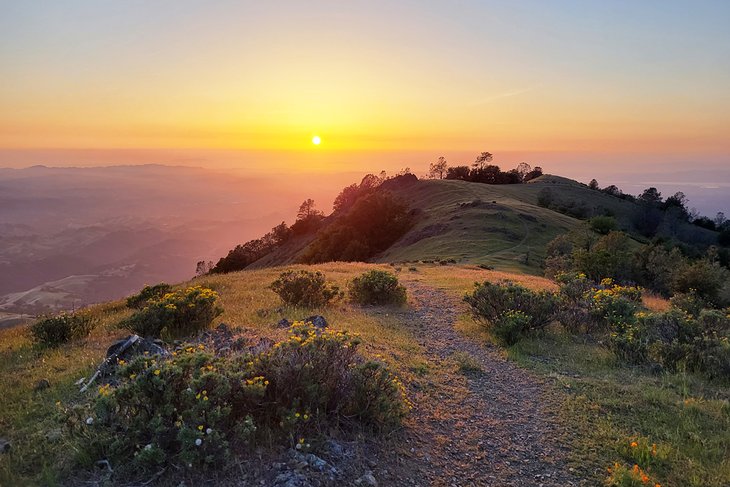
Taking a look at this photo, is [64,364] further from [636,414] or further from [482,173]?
[482,173]

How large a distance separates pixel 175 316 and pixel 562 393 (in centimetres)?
770

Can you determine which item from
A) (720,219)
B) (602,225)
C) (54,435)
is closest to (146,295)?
(54,435)

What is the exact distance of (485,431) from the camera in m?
5.82

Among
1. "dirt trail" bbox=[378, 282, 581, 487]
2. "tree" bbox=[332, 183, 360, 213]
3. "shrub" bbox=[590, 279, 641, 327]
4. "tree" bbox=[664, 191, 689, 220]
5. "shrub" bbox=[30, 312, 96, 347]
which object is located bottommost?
"tree" bbox=[332, 183, 360, 213]

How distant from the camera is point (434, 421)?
5.99 meters

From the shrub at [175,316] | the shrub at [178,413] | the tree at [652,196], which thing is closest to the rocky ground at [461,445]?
the shrub at [178,413]

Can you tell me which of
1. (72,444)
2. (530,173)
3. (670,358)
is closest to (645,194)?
(530,173)

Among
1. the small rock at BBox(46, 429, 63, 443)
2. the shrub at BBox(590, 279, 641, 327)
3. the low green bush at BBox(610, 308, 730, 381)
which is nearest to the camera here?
the small rock at BBox(46, 429, 63, 443)

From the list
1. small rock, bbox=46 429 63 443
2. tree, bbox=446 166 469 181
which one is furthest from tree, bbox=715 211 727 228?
small rock, bbox=46 429 63 443

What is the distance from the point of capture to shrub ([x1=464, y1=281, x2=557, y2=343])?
403 inches

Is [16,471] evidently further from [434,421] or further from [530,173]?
[530,173]

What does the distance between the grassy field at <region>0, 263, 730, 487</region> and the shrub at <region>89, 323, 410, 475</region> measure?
677 millimetres

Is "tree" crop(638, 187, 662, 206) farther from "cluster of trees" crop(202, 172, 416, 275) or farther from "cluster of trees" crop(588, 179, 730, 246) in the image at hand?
"cluster of trees" crop(202, 172, 416, 275)

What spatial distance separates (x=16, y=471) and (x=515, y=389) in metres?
6.61
